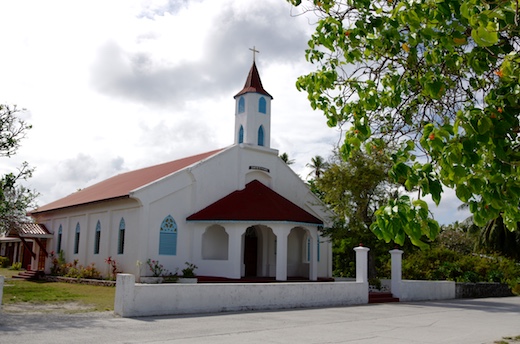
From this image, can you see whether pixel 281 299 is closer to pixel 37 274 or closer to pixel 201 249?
pixel 201 249

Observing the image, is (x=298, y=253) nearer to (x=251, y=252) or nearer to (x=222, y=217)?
(x=251, y=252)

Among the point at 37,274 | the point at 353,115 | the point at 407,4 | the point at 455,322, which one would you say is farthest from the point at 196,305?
the point at 37,274

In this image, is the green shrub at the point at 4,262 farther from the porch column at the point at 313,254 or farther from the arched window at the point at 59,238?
the porch column at the point at 313,254

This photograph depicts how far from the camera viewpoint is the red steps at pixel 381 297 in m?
20.3

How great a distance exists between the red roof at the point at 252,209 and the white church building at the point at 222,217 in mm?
49

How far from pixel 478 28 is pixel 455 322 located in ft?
39.7

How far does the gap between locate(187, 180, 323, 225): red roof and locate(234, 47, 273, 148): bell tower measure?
2.99m

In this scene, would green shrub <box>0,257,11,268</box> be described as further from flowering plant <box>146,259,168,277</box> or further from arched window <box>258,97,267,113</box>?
arched window <box>258,97,267,113</box>

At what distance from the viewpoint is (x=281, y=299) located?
1680 centimetres

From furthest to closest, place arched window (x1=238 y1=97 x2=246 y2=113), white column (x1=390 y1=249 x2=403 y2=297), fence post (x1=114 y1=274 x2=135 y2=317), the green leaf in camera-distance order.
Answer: arched window (x1=238 y1=97 x2=246 y2=113) < white column (x1=390 y1=249 x2=403 y2=297) < fence post (x1=114 y1=274 x2=135 y2=317) < the green leaf

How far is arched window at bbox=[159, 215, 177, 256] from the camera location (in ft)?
77.9

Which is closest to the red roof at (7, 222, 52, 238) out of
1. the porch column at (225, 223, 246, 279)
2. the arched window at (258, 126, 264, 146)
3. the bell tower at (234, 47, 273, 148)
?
the bell tower at (234, 47, 273, 148)

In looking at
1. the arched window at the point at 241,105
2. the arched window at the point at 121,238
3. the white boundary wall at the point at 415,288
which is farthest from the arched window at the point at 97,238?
the white boundary wall at the point at 415,288

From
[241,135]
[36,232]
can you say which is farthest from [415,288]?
[36,232]
